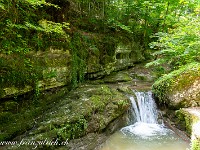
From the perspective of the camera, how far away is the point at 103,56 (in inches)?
424

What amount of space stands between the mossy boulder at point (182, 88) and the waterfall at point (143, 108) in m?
0.57

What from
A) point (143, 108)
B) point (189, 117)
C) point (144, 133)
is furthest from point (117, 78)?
point (189, 117)

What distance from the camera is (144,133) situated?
280 inches

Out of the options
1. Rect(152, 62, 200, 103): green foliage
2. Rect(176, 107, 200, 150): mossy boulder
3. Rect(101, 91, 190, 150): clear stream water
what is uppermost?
Rect(152, 62, 200, 103): green foliage

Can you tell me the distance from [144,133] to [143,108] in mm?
1521

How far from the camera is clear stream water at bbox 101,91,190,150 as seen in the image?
20.3 feet

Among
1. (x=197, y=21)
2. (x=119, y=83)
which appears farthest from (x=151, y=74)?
(x=197, y=21)

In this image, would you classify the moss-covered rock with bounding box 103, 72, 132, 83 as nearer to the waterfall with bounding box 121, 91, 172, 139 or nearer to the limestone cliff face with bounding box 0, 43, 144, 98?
the limestone cliff face with bounding box 0, 43, 144, 98

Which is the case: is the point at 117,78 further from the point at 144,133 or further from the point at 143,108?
the point at 144,133

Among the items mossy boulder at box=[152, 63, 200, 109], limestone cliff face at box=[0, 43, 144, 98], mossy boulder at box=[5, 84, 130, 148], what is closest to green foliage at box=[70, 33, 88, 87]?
limestone cliff face at box=[0, 43, 144, 98]

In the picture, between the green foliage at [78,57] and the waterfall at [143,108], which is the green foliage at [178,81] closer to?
the waterfall at [143,108]

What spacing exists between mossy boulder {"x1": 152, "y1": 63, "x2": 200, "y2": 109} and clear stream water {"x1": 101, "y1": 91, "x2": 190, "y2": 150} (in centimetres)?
79

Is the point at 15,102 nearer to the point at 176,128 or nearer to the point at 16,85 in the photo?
the point at 16,85

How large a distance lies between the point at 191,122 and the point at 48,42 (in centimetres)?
583
